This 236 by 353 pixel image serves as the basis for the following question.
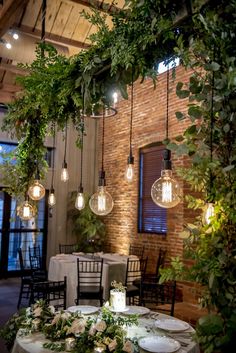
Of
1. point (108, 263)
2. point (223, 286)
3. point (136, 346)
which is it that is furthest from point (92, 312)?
point (108, 263)

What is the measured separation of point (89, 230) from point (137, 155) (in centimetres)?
207

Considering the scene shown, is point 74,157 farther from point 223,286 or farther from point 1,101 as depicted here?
point 223,286

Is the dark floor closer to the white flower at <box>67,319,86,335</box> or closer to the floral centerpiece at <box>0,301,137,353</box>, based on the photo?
the floral centerpiece at <box>0,301,137,353</box>

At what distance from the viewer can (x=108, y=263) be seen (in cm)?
568

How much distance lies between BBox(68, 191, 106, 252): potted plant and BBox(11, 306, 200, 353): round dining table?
17.2 ft

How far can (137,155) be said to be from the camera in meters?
7.64

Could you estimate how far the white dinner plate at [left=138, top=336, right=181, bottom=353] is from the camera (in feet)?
7.02

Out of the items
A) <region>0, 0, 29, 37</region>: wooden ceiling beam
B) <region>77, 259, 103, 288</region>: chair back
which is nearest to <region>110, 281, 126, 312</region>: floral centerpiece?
<region>77, 259, 103, 288</region>: chair back

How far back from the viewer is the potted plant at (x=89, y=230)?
813 cm

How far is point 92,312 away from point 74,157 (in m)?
6.45

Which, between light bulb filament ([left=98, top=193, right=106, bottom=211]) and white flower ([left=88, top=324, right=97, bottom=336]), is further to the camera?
light bulb filament ([left=98, top=193, right=106, bottom=211])

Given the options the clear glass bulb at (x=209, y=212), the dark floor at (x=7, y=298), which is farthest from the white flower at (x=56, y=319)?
the dark floor at (x=7, y=298)

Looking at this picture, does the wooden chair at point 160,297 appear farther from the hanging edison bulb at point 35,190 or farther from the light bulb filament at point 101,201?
the hanging edison bulb at point 35,190

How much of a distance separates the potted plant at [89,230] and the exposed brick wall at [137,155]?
29 cm
